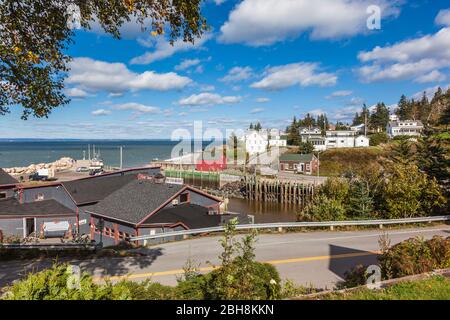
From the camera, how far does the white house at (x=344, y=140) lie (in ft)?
315

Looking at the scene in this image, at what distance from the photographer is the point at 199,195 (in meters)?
29.5

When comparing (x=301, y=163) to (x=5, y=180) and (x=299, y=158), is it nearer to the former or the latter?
(x=299, y=158)

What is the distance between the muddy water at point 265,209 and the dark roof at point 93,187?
63.9ft

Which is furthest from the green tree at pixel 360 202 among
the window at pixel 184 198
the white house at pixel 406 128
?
the white house at pixel 406 128

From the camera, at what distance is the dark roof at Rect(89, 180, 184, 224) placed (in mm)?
24516

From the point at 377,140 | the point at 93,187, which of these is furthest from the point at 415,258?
the point at 377,140

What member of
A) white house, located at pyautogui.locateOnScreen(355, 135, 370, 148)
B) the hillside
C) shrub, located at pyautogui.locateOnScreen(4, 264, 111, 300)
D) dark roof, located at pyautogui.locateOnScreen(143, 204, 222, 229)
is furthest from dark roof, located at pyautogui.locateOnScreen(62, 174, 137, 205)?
white house, located at pyautogui.locateOnScreen(355, 135, 370, 148)

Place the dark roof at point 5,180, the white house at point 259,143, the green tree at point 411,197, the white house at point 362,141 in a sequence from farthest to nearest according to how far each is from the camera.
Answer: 1. the white house at point 259,143
2. the white house at point 362,141
3. the dark roof at point 5,180
4. the green tree at point 411,197

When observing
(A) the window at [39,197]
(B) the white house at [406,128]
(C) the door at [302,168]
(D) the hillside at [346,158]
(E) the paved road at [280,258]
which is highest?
(B) the white house at [406,128]

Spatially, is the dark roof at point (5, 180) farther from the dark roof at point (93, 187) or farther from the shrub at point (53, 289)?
the shrub at point (53, 289)

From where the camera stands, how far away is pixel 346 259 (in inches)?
563

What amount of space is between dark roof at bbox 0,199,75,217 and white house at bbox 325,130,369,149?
3325 inches

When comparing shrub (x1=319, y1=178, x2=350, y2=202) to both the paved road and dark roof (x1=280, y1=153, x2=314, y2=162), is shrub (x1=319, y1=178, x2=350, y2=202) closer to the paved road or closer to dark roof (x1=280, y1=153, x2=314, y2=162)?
the paved road

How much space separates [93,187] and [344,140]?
284 ft
